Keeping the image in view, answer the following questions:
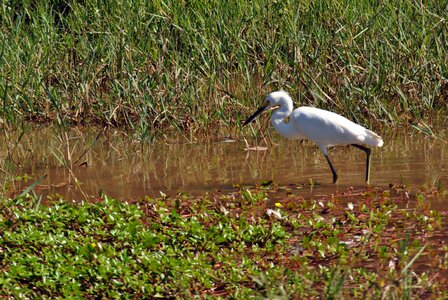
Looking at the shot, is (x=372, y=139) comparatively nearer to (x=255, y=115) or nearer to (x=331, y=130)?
(x=331, y=130)

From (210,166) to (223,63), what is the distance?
1517 mm

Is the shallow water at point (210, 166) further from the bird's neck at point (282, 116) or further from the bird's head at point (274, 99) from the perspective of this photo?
the bird's head at point (274, 99)

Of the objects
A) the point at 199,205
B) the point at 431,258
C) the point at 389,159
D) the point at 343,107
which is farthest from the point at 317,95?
the point at 431,258

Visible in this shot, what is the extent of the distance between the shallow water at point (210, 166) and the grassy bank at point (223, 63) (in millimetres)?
268

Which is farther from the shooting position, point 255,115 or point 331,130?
point 255,115

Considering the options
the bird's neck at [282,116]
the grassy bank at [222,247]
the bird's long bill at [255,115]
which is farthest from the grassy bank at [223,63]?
the grassy bank at [222,247]

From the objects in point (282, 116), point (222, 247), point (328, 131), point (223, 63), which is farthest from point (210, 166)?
point (222, 247)

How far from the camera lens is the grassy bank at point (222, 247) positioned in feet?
16.0

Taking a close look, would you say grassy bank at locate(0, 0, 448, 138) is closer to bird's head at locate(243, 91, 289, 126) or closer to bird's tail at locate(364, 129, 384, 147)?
bird's head at locate(243, 91, 289, 126)

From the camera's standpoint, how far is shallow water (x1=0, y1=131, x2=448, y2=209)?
307 inches

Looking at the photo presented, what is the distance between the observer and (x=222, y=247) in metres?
5.79

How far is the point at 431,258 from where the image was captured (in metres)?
5.48

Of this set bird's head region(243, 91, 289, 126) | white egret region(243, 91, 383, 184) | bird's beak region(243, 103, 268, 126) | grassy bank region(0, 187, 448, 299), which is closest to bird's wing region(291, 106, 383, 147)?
white egret region(243, 91, 383, 184)

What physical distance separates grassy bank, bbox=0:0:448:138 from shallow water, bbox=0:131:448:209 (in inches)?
10.5
